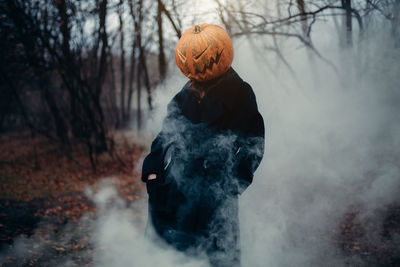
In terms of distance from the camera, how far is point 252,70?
941cm

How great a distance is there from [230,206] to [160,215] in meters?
0.64

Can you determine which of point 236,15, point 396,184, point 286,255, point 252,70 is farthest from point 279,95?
point 286,255

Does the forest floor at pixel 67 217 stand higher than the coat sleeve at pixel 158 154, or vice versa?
the coat sleeve at pixel 158 154

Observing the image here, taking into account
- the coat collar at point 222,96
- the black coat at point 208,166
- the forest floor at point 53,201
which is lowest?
the forest floor at point 53,201

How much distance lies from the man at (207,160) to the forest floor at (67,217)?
7.82ft

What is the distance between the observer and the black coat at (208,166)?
7.88ft

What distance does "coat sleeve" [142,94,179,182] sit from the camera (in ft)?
8.14

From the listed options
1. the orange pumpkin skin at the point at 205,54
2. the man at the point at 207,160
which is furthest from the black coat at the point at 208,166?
the orange pumpkin skin at the point at 205,54

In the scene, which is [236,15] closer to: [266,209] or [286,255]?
[266,209]

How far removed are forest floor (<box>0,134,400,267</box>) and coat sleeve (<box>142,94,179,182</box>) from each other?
253 centimetres

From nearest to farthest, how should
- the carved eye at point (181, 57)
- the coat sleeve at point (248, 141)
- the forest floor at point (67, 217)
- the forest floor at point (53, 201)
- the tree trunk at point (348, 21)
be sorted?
the coat sleeve at point (248, 141)
the carved eye at point (181, 57)
the forest floor at point (67, 217)
the forest floor at point (53, 201)
the tree trunk at point (348, 21)

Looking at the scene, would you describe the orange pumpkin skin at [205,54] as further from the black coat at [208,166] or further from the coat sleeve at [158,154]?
the coat sleeve at [158,154]

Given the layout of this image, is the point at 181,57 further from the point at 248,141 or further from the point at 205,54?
the point at 248,141

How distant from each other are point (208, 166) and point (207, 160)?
52mm
